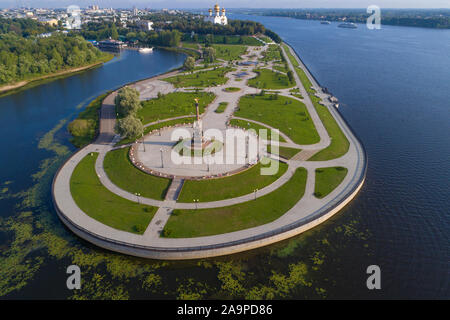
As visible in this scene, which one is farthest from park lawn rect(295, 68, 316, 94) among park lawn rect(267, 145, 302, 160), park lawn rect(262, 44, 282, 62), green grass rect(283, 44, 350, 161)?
park lawn rect(267, 145, 302, 160)

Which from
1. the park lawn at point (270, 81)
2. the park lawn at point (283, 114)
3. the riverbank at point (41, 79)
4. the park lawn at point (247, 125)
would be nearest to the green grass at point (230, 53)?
the park lawn at point (270, 81)

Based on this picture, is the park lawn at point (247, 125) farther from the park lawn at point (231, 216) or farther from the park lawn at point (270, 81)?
the park lawn at point (270, 81)

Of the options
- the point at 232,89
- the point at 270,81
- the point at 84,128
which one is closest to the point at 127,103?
the point at 84,128

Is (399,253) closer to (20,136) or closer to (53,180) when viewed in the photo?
(53,180)

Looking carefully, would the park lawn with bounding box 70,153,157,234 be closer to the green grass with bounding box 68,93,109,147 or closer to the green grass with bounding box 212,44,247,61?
the green grass with bounding box 68,93,109,147

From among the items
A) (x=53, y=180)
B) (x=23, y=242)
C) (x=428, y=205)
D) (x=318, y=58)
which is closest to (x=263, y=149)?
(x=428, y=205)

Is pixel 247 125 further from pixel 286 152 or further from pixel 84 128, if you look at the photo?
pixel 84 128
